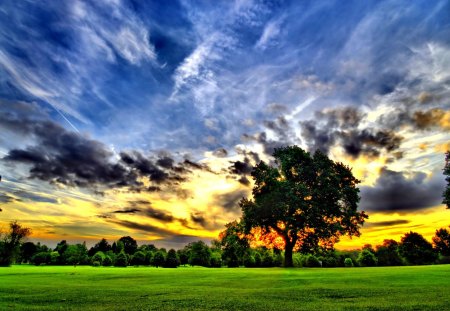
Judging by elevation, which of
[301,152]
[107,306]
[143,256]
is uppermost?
Answer: [301,152]

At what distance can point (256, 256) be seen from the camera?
7938 cm

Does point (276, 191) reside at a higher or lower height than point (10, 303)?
higher

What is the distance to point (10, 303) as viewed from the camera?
1334 centimetres

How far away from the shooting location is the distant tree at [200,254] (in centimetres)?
9599

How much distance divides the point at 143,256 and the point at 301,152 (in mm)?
72632

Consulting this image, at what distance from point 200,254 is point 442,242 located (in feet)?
242

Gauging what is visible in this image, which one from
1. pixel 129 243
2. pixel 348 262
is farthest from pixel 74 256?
pixel 348 262

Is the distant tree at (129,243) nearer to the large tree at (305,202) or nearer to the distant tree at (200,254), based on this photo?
the distant tree at (200,254)

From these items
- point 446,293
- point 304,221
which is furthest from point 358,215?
point 446,293

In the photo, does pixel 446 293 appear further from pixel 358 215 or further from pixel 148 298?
pixel 358 215

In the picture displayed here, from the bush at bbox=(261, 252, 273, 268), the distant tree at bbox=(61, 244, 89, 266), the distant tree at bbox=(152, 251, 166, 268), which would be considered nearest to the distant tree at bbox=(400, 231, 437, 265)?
the bush at bbox=(261, 252, 273, 268)

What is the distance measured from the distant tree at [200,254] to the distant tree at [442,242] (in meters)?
69.1

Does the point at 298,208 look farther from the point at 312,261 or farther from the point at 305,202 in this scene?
the point at 312,261

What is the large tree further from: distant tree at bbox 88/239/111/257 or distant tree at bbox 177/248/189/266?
distant tree at bbox 88/239/111/257
